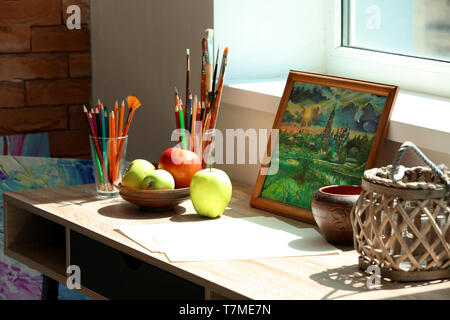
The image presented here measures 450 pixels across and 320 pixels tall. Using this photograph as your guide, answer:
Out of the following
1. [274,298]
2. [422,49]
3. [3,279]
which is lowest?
[3,279]

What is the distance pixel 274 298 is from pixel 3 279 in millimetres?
1565

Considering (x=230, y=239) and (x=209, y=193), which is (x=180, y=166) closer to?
(x=209, y=193)

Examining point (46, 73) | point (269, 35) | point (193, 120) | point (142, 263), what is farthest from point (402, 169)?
point (46, 73)

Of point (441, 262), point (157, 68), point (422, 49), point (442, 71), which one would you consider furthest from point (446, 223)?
point (157, 68)

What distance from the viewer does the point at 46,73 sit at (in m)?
2.37

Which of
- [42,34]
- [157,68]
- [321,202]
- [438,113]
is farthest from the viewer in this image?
[42,34]

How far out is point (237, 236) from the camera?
1.44 meters

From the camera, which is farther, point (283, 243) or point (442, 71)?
point (442, 71)

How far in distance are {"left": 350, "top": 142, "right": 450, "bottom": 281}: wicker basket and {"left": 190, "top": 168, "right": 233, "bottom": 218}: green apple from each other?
1.27ft

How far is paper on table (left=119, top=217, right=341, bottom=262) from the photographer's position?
4.38 feet

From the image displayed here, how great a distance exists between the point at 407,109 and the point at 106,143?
673mm

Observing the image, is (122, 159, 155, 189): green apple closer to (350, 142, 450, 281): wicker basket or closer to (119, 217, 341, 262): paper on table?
(119, 217, 341, 262): paper on table

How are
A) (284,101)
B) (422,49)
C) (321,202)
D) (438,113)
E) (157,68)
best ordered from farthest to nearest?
1. (157,68)
2. (422,49)
3. (284,101)
4. (438,113)
5. (321,202)

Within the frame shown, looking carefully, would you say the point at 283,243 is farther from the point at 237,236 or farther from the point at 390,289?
the point at 390,289
